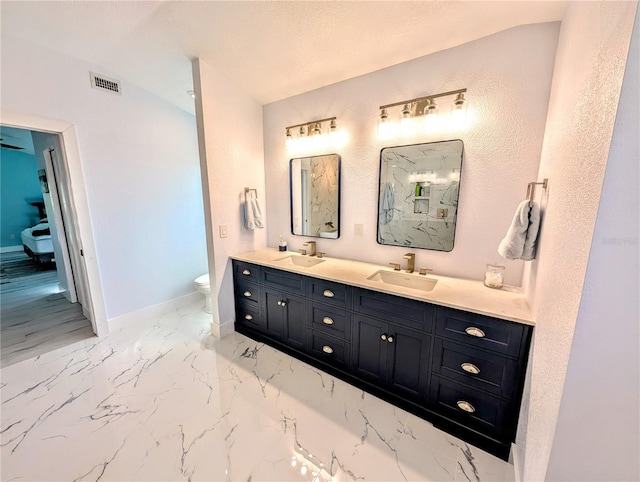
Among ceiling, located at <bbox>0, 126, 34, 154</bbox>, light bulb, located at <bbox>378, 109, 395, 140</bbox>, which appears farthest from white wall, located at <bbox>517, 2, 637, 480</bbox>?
ceiling, located at <bbox>0, 126, 34, 154</bbox>

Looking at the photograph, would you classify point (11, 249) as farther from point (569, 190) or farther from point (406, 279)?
point (569, 190)

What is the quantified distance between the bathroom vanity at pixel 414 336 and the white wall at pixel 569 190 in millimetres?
135

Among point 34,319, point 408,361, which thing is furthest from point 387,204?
point 34,319

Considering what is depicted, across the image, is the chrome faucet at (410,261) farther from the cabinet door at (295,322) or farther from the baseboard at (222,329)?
the baseboard at (222,329)

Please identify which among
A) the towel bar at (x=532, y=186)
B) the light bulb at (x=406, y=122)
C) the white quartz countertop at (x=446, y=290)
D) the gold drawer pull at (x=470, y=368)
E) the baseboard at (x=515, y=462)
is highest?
the light bulb at (x=406, y=122)

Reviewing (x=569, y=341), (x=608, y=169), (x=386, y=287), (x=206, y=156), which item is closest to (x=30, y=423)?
(x=206, y=156)

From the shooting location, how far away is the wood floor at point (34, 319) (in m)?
2.39

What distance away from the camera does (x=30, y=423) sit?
159 centimetres

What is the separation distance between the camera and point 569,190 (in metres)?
0.92

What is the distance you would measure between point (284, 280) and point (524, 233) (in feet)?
5.59

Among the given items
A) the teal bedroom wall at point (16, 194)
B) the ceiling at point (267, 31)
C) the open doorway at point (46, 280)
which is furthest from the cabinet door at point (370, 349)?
the teal bedroom wall at point (16, 194)

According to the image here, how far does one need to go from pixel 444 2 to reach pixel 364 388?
2.55 meters

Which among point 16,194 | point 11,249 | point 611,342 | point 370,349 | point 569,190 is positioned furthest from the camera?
point 11,249

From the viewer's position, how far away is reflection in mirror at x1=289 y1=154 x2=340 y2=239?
2.41 metres
